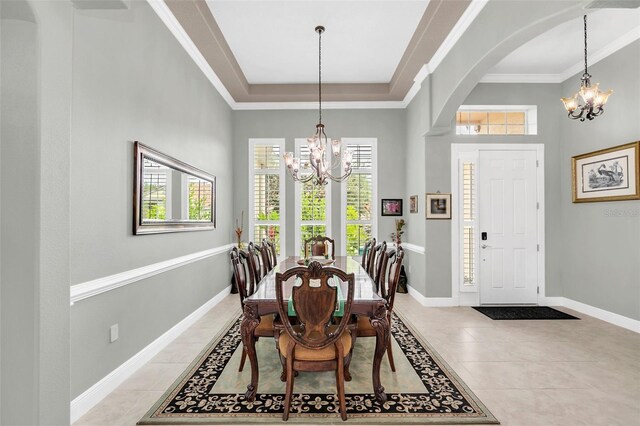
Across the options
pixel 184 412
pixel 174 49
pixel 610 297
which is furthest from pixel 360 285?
pixel 610 297

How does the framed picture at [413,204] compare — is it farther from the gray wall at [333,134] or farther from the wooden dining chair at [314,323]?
the wooden dining chair at [314,323]

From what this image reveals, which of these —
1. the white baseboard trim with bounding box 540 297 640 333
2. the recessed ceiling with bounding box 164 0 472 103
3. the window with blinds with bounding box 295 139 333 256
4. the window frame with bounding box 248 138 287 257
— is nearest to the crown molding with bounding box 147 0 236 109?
the recessed ceiling with bounding box 164 0 472 103

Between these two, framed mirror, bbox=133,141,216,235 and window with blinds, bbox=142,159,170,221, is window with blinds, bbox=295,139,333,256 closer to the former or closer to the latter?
framed mirror, bbox=133,141,216,235

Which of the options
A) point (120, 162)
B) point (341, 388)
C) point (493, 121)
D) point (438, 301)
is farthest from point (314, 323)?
point (493, 121)

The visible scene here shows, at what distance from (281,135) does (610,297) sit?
5.33 m

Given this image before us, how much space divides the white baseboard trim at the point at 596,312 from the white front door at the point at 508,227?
0.27 m

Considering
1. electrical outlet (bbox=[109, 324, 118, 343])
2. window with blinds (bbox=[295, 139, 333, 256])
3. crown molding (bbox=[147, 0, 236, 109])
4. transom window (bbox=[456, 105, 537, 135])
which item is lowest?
electrical outlet (bbox=[109, 324, 118, 343])

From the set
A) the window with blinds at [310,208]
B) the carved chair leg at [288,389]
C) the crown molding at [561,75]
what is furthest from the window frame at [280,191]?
the carved chair leg at [288,389]

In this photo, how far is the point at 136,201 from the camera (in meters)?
2.69

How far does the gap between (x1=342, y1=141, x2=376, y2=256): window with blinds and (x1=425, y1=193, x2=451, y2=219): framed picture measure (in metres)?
1.22

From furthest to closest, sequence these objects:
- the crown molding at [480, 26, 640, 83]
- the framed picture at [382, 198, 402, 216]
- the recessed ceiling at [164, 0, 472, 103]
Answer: the framed picture at [382, 198, 402, 216]
the crown molding at [480, 26, 640, 83]
the recessed ceiling at [164, 0, 472, 103]

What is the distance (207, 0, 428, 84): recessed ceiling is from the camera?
3.36 meters

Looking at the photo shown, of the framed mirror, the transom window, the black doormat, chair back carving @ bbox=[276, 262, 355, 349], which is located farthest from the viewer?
the transom window

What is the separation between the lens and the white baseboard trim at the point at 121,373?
2085 mm
